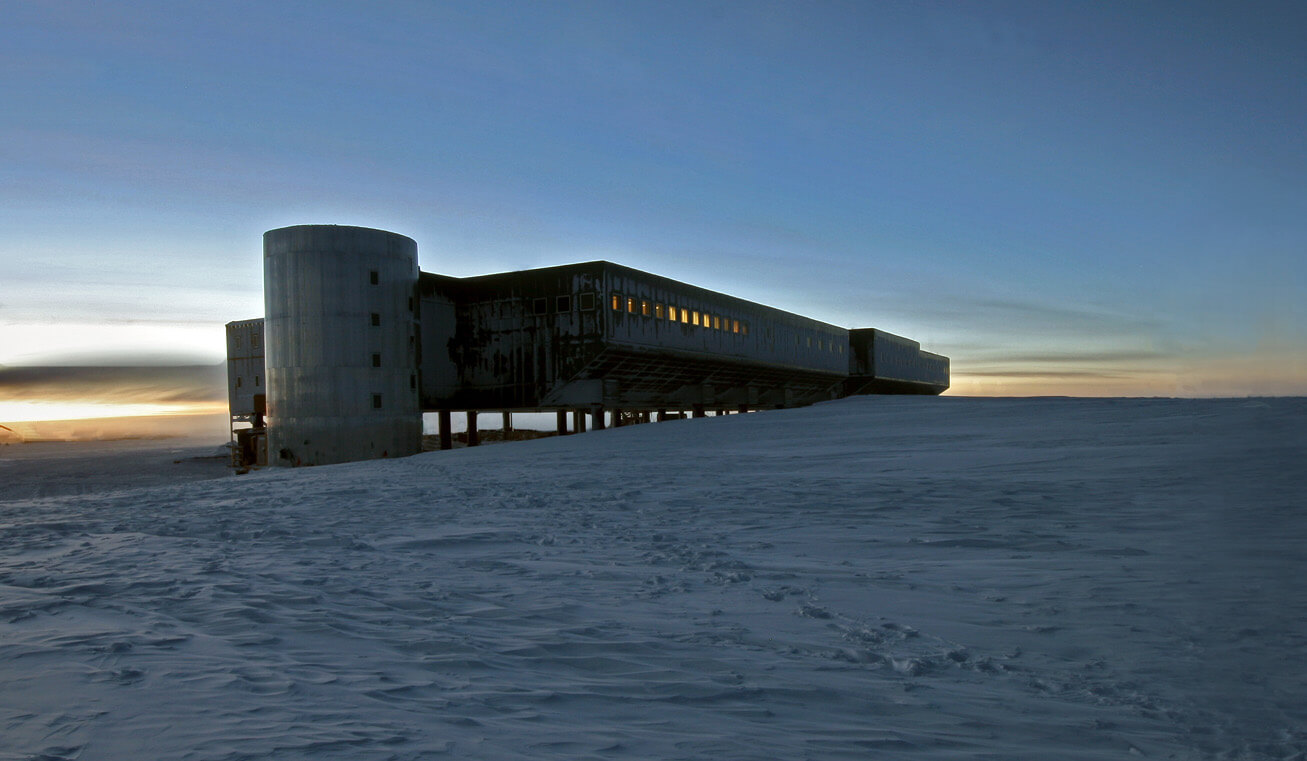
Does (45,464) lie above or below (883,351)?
below

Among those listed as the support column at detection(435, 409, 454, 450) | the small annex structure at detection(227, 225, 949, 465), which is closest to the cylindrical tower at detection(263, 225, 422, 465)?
the small annex structure at detection(227, 225, 949, 465)

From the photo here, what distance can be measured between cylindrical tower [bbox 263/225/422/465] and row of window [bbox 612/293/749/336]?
34.8 ft

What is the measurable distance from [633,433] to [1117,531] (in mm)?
20489

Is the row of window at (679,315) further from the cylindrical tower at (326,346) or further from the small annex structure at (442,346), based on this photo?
the cylindrical tower at (326,346)

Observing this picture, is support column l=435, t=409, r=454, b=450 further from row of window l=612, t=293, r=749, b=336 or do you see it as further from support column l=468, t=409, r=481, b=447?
row of window l=612, t=293, r=749, b=336

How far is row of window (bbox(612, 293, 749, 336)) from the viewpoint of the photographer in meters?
35.2

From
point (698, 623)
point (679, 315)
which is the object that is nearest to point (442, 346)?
point (679, 315)

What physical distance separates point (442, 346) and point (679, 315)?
471 inches

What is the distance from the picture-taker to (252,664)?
4.80 metres

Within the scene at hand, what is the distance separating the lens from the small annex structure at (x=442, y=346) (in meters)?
30.6

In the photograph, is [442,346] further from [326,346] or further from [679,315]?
[679,315]

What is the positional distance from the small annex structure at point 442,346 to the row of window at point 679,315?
9cm

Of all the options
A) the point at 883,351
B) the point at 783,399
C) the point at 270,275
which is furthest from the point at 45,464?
the point at 883,351

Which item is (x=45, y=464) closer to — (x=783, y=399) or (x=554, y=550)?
(x=783, y=399)
